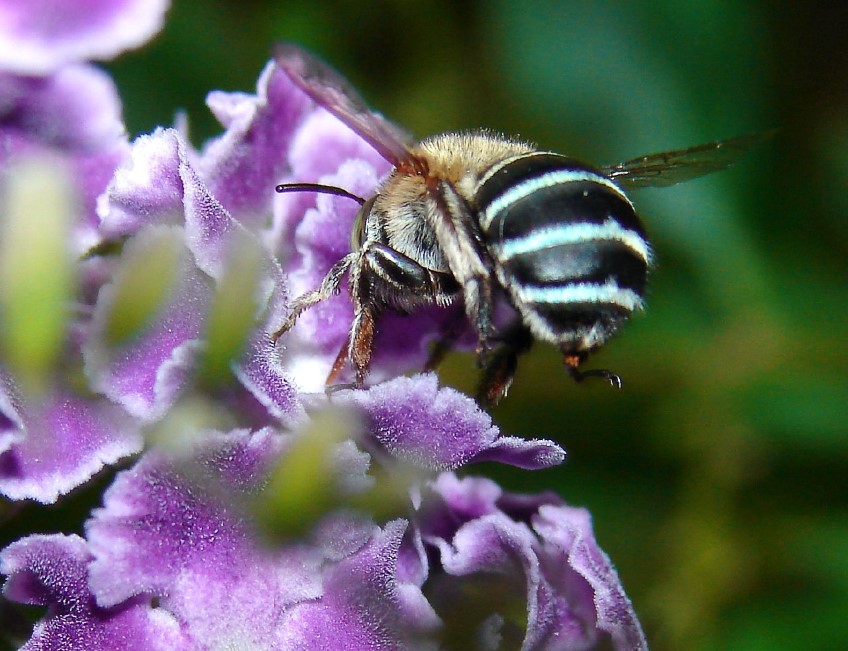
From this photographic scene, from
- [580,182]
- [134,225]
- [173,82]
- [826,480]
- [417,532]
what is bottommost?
[826,480]

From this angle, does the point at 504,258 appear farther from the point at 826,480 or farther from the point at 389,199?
the point at 826,480

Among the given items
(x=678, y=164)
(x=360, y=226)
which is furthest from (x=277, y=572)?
(x=678, y=164)

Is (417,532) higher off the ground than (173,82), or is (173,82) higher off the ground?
(417,532)

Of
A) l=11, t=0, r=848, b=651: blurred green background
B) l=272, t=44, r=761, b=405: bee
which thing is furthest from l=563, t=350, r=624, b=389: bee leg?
l=11, t=0, r=848, b=651: blurred green background

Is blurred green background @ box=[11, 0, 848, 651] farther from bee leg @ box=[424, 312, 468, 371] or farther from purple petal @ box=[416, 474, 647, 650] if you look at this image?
purple petal @ box=[416, 474, 647, 650]

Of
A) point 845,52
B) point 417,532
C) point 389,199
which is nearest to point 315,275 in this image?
point 389,199

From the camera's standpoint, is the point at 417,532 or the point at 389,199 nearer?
the point at 417,532

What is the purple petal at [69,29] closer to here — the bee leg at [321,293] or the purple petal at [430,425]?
the bee leg at [321,293]

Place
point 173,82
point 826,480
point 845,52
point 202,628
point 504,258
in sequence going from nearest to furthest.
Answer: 1. point 202,628
2. point 504,258
3. point 826,480
4. point 173,82
5. point 845,52
